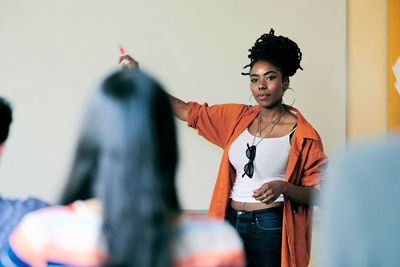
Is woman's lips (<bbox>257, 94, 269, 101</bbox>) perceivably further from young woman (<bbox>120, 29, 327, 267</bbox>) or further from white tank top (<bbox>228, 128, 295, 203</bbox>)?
white tank top (<bbox>228, 128, 295, 203</bbox>)

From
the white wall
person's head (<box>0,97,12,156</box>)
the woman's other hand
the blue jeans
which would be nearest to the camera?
person's head (<box>0,97,12,156</box>)

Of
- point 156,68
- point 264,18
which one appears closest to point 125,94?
point 156,68

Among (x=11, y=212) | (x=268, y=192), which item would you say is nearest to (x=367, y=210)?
(x=11, y=212)

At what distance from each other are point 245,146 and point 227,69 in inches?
26.2

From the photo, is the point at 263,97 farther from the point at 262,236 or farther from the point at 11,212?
the point at 11,212

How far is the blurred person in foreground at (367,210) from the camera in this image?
0.84 ft

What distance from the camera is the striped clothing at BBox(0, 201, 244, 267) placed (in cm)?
67

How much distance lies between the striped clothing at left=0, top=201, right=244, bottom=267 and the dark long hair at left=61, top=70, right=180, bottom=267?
0.09 feet

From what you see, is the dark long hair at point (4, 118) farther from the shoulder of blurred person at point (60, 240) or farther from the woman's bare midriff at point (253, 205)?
the woman's bare midriff at point (253, 205)

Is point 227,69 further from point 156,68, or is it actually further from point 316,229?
point 316,229

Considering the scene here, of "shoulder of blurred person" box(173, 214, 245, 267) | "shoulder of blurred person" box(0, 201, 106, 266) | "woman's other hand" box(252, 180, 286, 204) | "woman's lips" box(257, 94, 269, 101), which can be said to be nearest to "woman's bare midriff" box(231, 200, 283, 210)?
"woman's other hand" box(252, 180, 286, 204)

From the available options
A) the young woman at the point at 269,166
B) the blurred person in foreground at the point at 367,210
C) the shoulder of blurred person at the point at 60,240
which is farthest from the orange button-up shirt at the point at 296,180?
the blurred person in foreground at the point at 367,210

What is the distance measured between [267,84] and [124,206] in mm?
1429

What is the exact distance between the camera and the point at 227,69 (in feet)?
8.01
